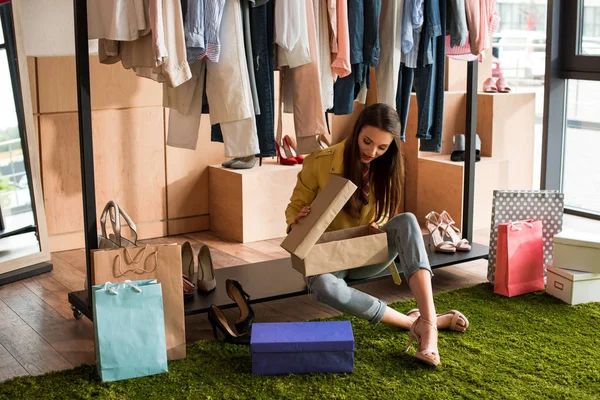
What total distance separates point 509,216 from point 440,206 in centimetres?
125

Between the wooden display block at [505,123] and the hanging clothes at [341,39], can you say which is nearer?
the hanging clothes at [341,39]

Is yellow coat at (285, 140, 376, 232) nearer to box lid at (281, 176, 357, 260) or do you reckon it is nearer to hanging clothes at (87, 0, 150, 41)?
box lid at (281, 176, 357, 260)

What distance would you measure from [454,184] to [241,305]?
2.08 m

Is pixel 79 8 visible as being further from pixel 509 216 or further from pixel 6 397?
pixel 509 216

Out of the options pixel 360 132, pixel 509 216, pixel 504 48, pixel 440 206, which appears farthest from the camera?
pixel 504 48

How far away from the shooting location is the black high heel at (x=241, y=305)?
118 inches

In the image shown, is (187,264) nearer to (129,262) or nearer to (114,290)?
(129,262)

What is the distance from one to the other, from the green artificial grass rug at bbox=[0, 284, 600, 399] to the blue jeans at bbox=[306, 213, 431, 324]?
0.35 ft

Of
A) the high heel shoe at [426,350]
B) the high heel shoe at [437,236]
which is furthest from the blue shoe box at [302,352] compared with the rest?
the high heel shoe at [437,236]

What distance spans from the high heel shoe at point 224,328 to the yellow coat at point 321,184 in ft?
1.31

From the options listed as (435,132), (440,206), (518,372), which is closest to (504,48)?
(440,206)

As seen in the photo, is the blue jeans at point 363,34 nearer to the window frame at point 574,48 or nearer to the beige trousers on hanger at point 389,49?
the beige trousers on hanger at point 389,49

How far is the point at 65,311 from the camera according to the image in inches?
133

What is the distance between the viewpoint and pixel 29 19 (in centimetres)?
418
